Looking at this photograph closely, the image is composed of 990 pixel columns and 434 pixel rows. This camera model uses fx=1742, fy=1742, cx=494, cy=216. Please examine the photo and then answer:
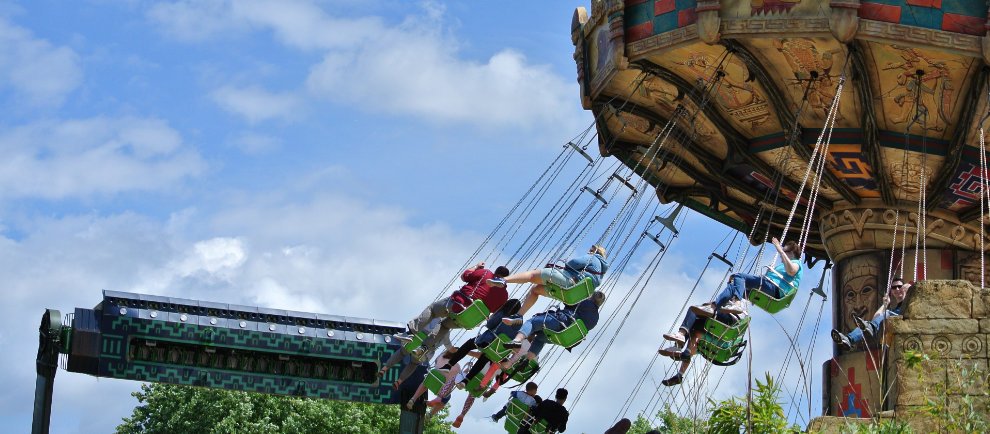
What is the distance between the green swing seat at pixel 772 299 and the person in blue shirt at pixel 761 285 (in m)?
0.01

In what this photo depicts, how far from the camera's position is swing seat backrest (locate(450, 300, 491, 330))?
933 inches

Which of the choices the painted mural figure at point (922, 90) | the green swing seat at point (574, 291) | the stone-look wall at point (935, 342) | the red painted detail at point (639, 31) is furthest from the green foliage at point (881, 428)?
the red painted detail at point (639, 31)

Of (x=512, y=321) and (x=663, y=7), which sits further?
(x=663, y=7)

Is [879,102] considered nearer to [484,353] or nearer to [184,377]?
[484,353]

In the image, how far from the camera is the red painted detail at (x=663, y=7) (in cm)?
2453

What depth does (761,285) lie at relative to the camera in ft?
70.5

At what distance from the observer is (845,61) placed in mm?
23766

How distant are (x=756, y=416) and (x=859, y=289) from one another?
1297cm

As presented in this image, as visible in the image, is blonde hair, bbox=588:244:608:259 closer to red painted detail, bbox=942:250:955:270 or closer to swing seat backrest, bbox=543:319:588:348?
swing seat backrest, bbox=543:319:588:348

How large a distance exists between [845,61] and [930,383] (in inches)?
380

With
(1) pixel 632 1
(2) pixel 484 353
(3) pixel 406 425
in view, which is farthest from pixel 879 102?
(3) pixel 406 425

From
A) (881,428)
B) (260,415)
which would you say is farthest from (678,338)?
(260,415)

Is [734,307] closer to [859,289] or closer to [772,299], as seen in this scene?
[772,299]

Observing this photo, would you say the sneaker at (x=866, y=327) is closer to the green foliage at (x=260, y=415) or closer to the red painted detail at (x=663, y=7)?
the red painted detail at (x=663, y=7)
